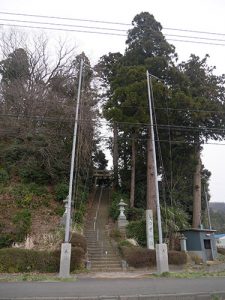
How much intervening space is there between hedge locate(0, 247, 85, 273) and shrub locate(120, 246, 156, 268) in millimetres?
3618

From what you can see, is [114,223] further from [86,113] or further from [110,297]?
[110,297]

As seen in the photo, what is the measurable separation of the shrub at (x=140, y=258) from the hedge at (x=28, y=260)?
362cm

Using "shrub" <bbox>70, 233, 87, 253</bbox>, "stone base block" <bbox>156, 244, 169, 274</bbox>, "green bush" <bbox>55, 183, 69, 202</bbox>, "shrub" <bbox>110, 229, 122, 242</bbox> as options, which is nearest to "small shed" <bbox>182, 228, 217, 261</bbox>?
"shrub" <bbox>110, 229, 122, 242</bbox>

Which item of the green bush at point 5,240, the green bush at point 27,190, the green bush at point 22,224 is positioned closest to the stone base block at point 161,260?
the green bush at point 22,224

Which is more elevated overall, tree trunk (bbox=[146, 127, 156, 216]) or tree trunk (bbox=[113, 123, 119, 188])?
tree trunk (bbox=[113, 123, 119, 188])

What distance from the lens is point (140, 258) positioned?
1537 centimetres

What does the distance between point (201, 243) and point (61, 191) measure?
31.7 ft

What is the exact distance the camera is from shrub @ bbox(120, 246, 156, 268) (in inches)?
604

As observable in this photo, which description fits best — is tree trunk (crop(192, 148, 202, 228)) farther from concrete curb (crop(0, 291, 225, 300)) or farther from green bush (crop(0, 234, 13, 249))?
concrete curb (crop(0, 291, 225, 300))

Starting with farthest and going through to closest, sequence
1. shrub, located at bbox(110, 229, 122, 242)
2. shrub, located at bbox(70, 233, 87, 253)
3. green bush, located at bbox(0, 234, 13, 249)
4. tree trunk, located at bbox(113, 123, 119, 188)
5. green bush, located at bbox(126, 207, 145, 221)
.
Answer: tree trunk, located at bbox(113, 123, 119, 188), green bush, located at bbox(126, 207, 145, 221), shrub, located at bbox(110, 229, 122, 242), green bush, located at bbox(0, 234, 13, 249), shrub, located at bbox(70, 233, 87, 253)

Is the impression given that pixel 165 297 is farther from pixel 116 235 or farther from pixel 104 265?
pixel 116 235

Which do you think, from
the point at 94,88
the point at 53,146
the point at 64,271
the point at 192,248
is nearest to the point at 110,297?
the point at 64,271

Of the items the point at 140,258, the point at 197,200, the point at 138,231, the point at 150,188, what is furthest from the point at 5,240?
the point at 197,200

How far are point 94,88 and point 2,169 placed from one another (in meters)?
10.6
